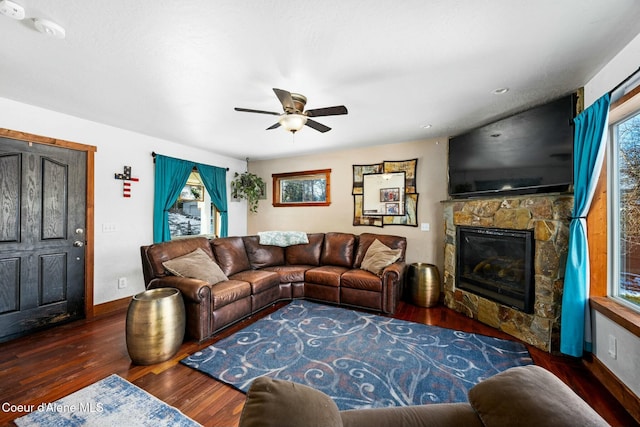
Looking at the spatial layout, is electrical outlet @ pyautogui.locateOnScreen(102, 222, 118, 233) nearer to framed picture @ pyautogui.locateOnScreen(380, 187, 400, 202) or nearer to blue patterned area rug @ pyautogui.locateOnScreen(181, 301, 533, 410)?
blue patterned area rug @ pyautogui.locateOnScreen(181, 301, 533, 410)

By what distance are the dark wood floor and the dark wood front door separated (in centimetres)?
28

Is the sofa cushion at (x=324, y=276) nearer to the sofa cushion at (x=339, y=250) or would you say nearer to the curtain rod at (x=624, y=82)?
the sofa cushion at (x=339, y=250)

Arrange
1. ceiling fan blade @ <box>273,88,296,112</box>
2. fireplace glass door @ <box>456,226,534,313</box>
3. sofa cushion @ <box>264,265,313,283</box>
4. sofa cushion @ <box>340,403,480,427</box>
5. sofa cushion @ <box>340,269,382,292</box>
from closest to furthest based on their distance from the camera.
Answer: sofa cushion @ <box>340,403,480,427</box>
ceiling fan blade @ <box>273,88,296,112</box>
fireplace glass door @ <box>456,226,534,313</box>
sofa cushion @ <box>340,269,382,292</box>
sofa cushion @ <box>264,265,313,283</box>

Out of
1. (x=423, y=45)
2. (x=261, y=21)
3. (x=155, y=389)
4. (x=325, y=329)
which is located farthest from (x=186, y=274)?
(x=423, y=45)

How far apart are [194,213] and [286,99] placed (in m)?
3.41

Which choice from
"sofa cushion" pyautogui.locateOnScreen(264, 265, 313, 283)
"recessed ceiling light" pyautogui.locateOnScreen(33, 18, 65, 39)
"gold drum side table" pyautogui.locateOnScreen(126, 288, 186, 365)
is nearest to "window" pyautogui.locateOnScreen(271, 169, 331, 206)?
"sofa cushion" pyautogui.locateOnScreen(264, 265, 313, 283)

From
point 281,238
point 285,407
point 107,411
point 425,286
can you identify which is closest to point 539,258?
point 425,286

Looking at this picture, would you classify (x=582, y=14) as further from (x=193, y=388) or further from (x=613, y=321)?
(x=193, y=388)

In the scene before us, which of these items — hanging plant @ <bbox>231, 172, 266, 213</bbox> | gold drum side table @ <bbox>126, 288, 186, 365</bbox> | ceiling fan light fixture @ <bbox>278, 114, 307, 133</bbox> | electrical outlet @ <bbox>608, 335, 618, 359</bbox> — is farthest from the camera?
hanging plant @ <bbox>231, 172, 266, 213</bbox>

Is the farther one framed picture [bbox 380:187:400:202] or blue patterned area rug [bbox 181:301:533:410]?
framed picture [bbox 380:187:400:202]

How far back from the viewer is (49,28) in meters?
1.55

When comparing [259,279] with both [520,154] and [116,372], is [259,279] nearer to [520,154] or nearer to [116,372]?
[116,372]

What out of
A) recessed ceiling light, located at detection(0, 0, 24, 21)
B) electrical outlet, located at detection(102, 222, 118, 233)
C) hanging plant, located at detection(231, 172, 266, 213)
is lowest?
electrical outlet, located at detection(102, 222, 118, 233)

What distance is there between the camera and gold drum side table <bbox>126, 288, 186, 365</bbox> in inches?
83.2
